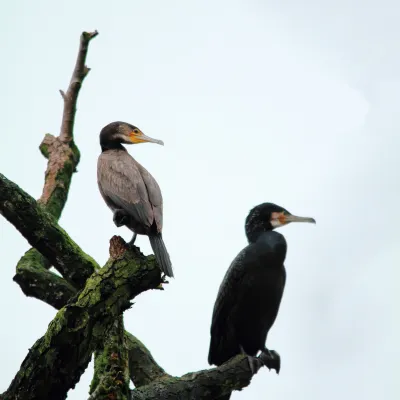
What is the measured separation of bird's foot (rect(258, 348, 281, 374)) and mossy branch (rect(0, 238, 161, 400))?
5.10 feet

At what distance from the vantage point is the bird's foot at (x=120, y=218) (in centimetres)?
653

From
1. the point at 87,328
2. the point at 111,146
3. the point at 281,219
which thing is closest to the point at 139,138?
the point at 111,146

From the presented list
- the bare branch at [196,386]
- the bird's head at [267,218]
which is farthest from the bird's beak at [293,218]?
the bare branch at [196,386]

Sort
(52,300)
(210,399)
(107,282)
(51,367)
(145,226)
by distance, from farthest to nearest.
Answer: (52,300)
(145,226)
(210,399)
(107,282)
(51,367)

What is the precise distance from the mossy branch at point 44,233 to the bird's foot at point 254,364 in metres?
1.60

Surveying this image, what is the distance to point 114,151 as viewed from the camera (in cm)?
763

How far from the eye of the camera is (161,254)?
18.7 ft

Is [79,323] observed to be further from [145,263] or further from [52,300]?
[52,300]

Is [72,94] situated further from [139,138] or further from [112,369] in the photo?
[112,369]

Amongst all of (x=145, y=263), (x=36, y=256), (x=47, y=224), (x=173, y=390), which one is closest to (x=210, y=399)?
(x=173, y=390)

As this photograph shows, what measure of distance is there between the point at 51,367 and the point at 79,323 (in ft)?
1.01

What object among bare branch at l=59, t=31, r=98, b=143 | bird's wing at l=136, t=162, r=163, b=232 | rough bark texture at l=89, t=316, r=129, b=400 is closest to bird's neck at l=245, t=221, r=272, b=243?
bird's wing at l=136, t=162, r=163, b=232

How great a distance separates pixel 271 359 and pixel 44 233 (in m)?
2.12

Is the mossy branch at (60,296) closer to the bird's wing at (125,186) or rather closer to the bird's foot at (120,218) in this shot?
the bird's foot at (120,218)
